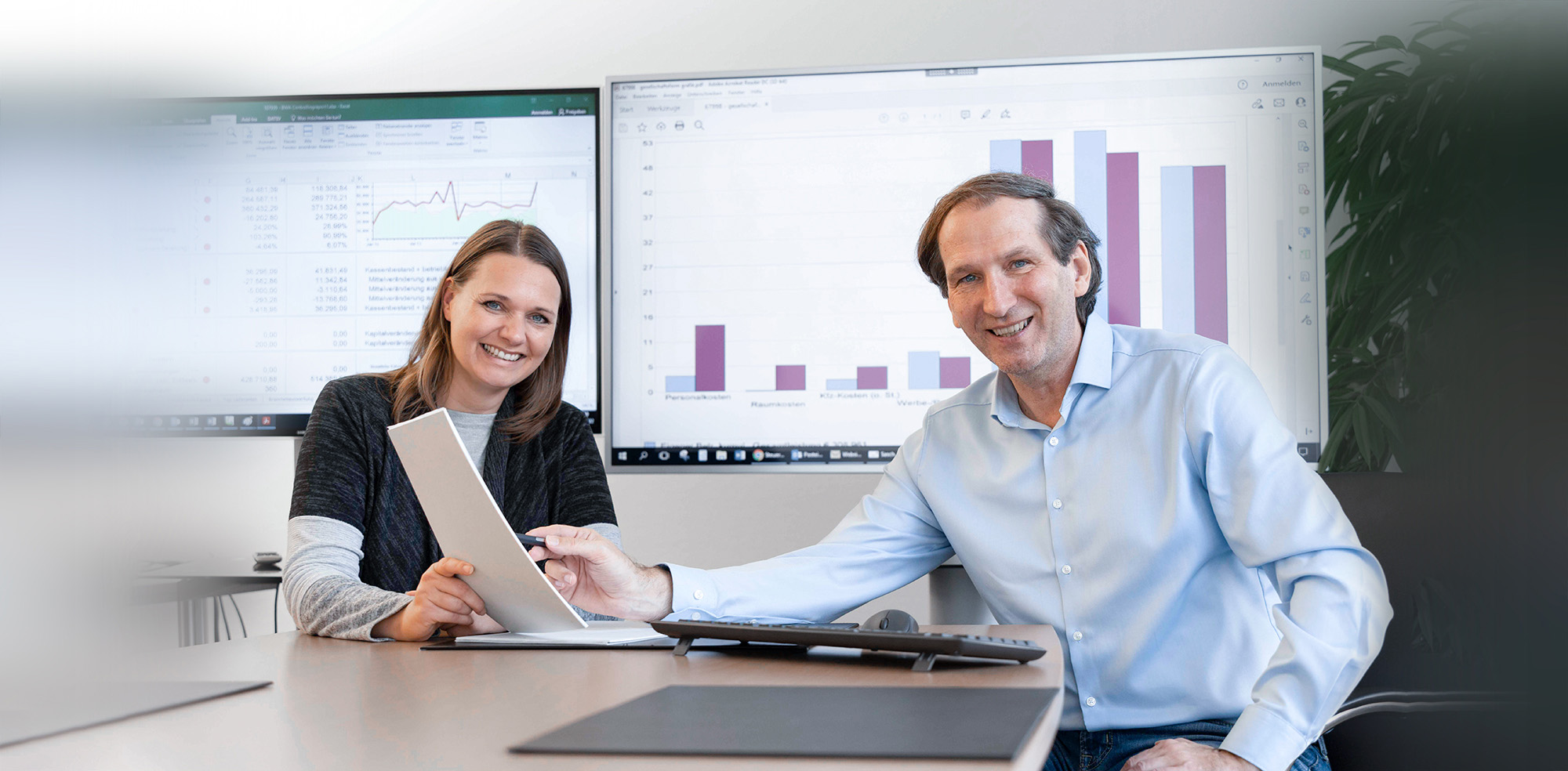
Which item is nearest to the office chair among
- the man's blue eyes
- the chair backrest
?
the chair backrest

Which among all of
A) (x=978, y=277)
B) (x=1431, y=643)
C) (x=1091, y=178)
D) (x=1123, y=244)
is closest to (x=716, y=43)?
(x=1091, y=178)

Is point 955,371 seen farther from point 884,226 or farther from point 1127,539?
point 1127,539

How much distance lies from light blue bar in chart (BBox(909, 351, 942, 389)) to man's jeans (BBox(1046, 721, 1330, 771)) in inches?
36.2

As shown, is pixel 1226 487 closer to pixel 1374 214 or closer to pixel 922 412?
pixel 922 412

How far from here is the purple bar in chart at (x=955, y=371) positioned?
83.3 inches

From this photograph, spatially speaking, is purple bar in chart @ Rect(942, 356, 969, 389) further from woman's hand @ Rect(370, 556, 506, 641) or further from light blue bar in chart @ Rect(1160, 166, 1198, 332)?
woman's hand @ Rect(370, 556, 506, 641)

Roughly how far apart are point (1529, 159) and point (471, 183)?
2.09m

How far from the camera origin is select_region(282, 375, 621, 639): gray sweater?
1.32 meters

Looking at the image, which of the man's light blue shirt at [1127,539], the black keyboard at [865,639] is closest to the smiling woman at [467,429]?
the man's light blue shirt at [1127,539]

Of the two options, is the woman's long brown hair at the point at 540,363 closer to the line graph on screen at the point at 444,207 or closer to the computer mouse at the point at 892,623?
the line graph on screen at the point at 444,207

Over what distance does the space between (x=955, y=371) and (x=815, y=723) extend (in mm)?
1546

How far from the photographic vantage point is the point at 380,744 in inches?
23.2

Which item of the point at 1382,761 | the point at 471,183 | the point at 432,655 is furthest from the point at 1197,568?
the point at 471,183

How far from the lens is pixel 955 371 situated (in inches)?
83.4
